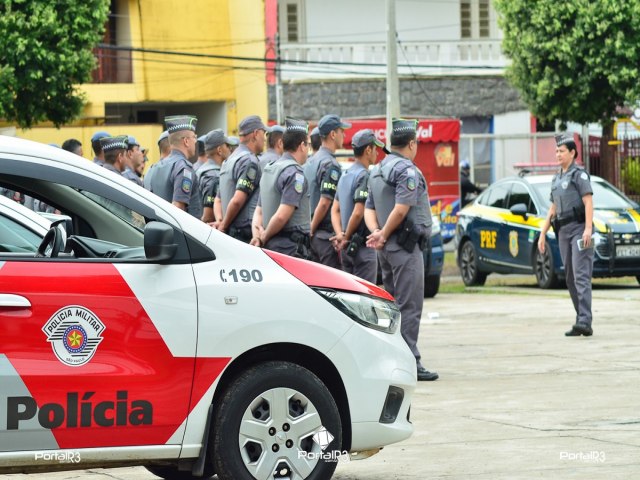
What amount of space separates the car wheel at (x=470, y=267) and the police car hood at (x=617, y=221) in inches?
102

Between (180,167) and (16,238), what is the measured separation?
18.1ft

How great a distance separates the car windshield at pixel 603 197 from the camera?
1886cm

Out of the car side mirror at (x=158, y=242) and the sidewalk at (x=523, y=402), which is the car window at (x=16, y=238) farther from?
the sidewalk at (x=523, y=402)

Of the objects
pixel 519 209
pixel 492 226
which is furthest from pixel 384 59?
pixel 519 209

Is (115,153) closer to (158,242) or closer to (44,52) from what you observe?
(158,242)

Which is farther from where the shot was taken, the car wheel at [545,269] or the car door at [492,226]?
the car door at [492,226]

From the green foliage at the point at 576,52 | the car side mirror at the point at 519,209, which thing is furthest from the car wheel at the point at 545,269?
the green foliage at the point at 576,52

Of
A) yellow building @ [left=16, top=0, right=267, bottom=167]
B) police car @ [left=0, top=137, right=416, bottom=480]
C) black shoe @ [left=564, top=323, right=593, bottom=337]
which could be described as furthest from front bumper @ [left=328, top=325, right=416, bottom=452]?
yellow building @ [left=16, top=0, right=267, bottom=167]

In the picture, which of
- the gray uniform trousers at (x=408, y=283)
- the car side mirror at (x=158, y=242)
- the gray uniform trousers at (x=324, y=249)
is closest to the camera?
the car side mirror at (x=158, y=242)

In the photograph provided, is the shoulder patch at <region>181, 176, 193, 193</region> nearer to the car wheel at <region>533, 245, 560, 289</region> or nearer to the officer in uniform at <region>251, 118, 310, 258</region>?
the officer in uniform at <region>251, 118, 310, 258</region>

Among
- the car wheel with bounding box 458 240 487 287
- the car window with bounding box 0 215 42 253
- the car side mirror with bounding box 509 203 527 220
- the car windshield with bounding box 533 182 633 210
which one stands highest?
the car window with bounding box 0 215 42 253

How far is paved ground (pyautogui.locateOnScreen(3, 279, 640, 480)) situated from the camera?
23.9 feet

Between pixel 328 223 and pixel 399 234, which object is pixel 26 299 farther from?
pixel 328 223

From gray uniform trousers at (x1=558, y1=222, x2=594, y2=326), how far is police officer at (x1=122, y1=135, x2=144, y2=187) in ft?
13.6
